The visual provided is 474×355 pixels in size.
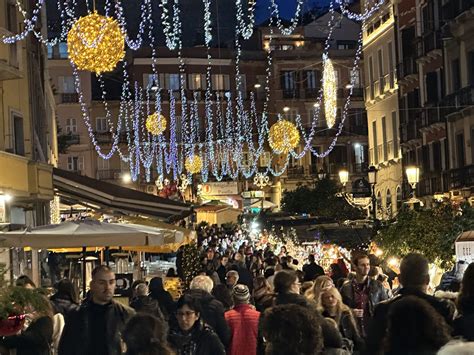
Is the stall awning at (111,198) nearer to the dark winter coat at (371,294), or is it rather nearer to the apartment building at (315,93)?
the dark winter coat at (371,294)

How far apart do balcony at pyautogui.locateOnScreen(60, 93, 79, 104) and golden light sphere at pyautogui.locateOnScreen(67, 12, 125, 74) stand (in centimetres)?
6652

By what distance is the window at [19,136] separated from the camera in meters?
27.9

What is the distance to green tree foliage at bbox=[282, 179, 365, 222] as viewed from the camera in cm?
5125

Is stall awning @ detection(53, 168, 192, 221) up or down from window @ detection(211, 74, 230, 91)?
down

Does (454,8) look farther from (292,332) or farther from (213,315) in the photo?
(292,332)

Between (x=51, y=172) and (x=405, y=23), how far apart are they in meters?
25.6

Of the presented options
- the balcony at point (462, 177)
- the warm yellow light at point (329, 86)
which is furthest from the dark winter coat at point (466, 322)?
the balcony at point (462, 177)

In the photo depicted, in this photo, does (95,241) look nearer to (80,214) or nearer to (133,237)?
(133,237)

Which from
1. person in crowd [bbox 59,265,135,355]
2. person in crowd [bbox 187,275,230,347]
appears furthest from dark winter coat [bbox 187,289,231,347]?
person in crowd [bbox 59,265,135,355]

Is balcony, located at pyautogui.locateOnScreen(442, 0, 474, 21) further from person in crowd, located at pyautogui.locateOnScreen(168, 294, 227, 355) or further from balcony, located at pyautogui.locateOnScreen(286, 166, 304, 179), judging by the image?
balcony, located at pyautogui.locateOnScreen(286, 166, 304, 179)

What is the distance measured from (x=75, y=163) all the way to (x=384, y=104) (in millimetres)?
36965

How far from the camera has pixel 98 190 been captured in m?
25.1

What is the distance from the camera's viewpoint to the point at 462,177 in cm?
4047

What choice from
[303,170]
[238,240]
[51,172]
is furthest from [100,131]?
[51,172]
